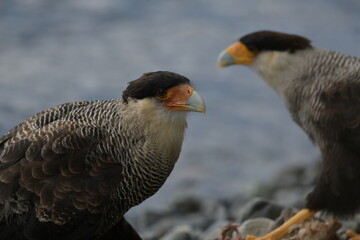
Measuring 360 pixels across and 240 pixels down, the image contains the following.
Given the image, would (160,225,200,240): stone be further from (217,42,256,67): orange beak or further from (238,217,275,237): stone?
(217,42,256,67): orange beak

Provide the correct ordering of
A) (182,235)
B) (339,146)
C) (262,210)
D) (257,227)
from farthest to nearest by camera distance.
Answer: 1. (262,210)
2. (182,235)
3. (257,227)
4. (339,146)

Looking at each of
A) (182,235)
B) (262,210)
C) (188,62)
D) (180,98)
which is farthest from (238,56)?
(188,62)

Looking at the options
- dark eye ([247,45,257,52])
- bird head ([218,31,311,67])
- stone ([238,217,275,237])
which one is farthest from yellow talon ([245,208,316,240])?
dark eye ([247,45,257,52])

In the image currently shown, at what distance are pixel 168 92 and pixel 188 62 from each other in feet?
25.0

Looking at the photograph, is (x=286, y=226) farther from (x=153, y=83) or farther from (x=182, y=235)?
(x=153, y=83)

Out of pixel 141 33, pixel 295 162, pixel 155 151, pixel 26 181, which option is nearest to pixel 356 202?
pixel 155 151

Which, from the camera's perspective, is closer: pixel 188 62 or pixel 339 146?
pixel 339 146

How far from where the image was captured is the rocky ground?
612cm

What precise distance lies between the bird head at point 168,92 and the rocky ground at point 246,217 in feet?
4.09

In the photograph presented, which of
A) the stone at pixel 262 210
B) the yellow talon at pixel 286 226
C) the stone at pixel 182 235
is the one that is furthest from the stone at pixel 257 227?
the stone at pixel 182 235

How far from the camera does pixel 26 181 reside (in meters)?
5.00

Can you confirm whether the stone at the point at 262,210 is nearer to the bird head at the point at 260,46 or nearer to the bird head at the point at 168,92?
the bird head at the point at 260,46

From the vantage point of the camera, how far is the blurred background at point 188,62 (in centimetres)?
1070

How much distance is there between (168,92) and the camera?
16.7 feet
